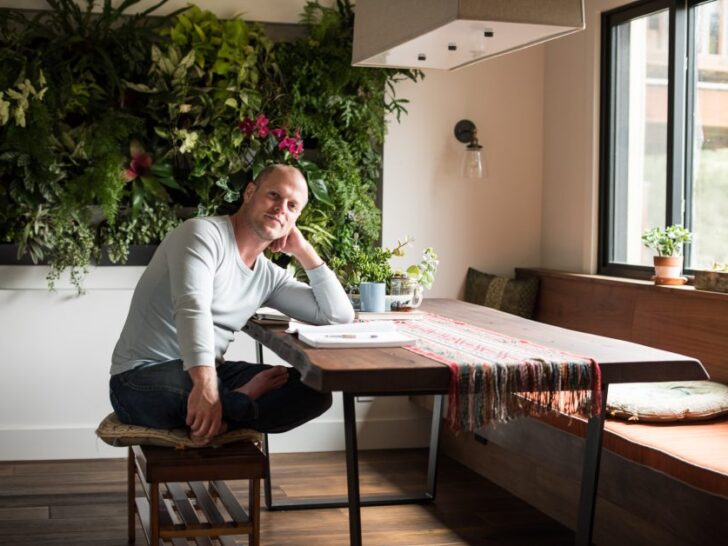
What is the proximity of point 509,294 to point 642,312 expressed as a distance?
94 centimetres

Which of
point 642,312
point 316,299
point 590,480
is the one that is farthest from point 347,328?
point 642,312

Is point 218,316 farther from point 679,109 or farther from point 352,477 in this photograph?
point 679,109

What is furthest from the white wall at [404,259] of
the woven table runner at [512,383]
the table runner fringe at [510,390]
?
the table runner fringe at [510,390]

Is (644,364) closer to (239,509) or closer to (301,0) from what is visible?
(239,509)

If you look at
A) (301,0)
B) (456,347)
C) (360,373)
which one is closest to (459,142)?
(301,0)

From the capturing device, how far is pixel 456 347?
8.89ft

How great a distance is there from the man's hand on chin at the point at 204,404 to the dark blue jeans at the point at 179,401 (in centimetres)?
10

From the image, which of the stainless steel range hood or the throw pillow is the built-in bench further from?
the stainless steel range hood

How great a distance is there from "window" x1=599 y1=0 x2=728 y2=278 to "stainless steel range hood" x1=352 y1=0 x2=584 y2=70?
4.93ft

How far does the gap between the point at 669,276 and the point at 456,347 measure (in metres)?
1.71

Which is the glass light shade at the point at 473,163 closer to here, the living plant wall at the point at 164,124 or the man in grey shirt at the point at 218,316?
the living plant wall at the point at 164,124

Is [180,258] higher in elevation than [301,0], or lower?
lower

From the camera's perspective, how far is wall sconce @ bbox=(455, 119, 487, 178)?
16.8 ft

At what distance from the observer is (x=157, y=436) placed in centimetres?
284
